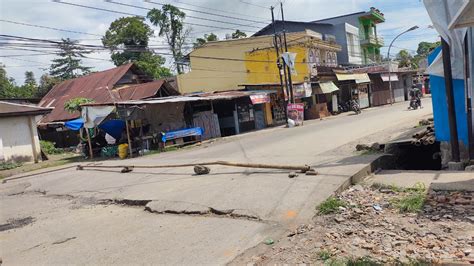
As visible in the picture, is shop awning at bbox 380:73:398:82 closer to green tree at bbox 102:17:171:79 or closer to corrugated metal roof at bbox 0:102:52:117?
green tree at bbox 102:17:171:79

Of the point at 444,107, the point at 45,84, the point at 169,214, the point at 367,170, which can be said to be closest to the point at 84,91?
the point at 45,84

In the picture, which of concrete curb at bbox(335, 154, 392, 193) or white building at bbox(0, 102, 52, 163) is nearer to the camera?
concrete curb at bbox(335, 154, 392, 193)

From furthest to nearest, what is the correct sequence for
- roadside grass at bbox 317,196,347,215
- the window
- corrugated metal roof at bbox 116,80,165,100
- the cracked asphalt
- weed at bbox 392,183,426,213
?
1. the window
2. corrugated metal roof at bbox 116,80,165,100
3. roadside grass at bbox 317,196,347,215
4. weed at bbox 392,183,426,213
5. the cracked asphalt

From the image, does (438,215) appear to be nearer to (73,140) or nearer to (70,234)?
(70,234)

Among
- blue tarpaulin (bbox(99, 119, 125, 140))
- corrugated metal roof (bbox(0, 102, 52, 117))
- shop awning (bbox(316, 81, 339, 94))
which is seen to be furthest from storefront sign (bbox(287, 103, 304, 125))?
corrugated metal roof (bbox(0, 102, 52, 117))

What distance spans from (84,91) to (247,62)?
14.0m

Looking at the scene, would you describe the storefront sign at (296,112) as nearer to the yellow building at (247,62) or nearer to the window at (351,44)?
the yellow building at (247,62)

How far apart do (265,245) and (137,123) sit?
59.0ft

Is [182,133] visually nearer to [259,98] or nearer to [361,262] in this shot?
[259,98]

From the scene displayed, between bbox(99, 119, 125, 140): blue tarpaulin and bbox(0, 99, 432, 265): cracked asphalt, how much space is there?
9.52 m

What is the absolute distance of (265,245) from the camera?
541cm

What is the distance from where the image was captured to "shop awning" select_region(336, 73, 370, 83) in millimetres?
37603

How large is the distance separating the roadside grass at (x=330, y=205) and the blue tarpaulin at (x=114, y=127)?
54.2 ft

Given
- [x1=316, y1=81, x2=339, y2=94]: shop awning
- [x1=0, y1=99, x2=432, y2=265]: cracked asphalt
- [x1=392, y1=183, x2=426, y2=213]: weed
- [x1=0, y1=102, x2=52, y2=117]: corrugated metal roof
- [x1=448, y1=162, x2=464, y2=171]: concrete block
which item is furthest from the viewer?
[x1=316, y1=81, x2=339, y2=94]: shop awning
